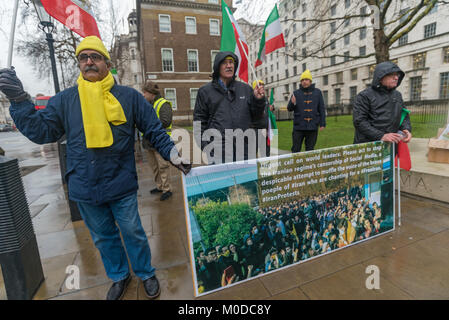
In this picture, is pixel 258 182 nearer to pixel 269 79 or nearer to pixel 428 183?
pixel 428 183

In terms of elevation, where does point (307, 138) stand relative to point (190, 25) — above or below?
below

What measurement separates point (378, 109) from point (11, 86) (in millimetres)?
3560

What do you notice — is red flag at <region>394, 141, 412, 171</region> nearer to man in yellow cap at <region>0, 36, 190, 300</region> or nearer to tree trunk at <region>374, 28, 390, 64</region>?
man in yellow cap at <region>0, 36, 190, 300</region>

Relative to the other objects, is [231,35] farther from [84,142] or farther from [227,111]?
[84,142]

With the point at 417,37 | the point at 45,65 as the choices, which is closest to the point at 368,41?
the point at 417,37

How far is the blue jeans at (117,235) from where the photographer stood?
2023 millimetres

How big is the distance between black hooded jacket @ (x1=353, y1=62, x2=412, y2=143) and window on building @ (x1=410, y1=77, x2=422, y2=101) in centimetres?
3604

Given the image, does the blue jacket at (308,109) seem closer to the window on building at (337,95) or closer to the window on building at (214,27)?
the window on building at (214,27)

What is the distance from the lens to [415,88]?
1241 inches

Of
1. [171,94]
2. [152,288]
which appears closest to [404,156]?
[152,288]

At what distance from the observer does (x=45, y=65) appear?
57.5 feet

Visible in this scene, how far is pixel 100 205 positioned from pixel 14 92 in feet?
3.24

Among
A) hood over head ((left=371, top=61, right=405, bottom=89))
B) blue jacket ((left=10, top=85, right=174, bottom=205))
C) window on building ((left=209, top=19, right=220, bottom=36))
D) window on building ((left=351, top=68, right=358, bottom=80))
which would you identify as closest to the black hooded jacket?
hood over head ((left=371, top=61, right=405, bottom=89))

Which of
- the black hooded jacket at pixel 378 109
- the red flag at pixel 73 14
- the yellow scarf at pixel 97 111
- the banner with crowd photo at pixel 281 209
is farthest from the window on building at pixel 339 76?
the yellow scarf at pixel 97 111
